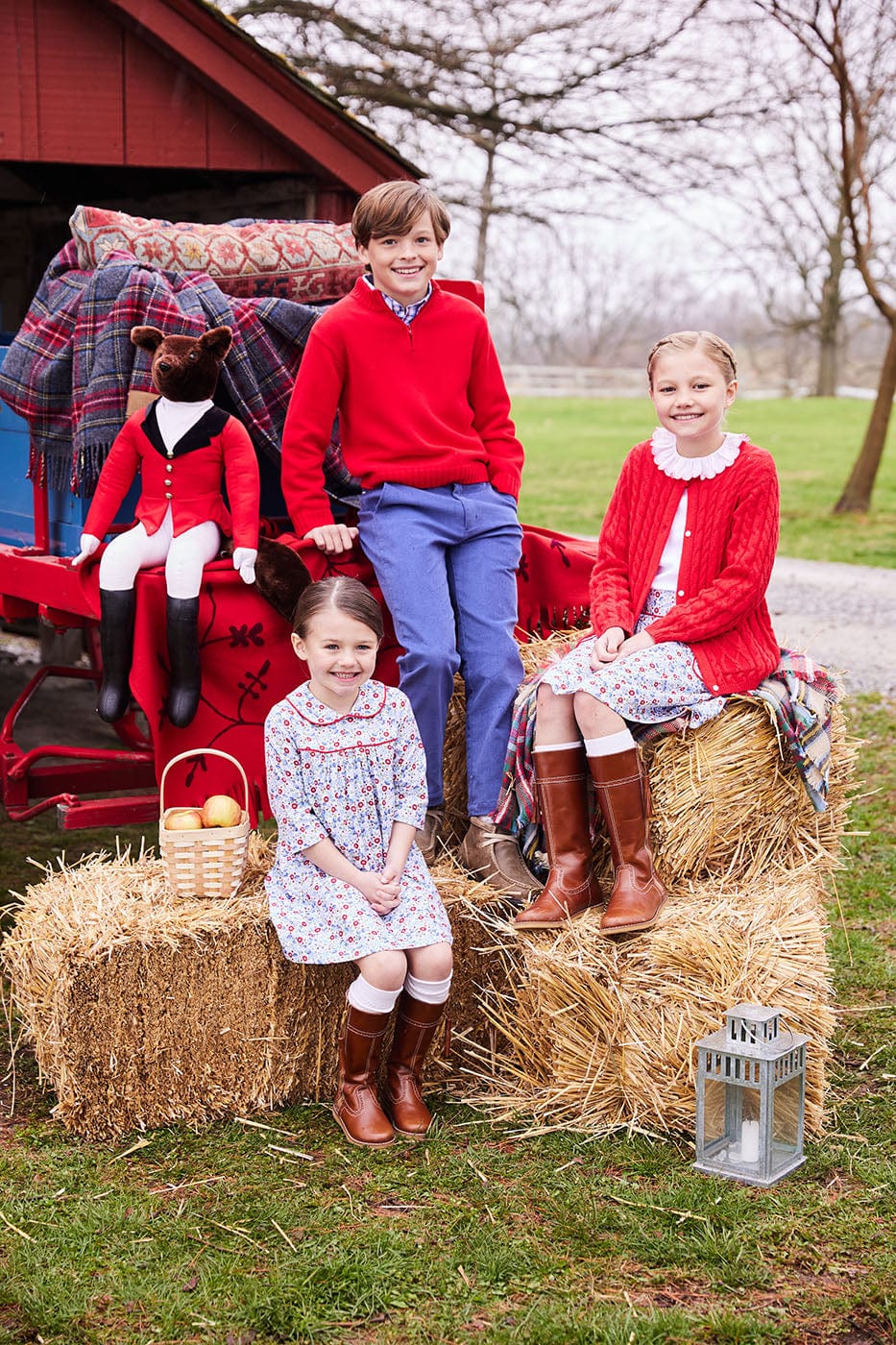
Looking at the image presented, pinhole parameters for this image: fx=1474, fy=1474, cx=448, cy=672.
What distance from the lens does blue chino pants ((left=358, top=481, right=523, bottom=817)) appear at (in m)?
4.07

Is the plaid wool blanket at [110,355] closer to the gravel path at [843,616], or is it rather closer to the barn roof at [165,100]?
the barn roof at [165,100]

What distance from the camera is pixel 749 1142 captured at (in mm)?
3273

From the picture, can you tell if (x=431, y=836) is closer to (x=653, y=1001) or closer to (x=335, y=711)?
(x=335, y=711)

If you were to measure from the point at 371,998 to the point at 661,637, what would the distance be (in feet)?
3.86

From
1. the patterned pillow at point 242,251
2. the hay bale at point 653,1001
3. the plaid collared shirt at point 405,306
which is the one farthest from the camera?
the patterned pillow at point 242,251

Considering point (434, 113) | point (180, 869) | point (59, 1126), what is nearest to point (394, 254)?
point (180, 869)

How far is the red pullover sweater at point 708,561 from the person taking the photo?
12.3 ft

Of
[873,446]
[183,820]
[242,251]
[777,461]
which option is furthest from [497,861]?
[777,461]

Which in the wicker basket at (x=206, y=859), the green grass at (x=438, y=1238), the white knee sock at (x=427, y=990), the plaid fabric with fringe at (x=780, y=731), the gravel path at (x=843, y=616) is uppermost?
the plaid fabric with fringe at (x=780, y=731)

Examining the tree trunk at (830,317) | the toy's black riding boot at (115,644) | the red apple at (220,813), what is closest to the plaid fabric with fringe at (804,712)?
the red apple at (220,813)

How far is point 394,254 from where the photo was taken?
13.6 ft

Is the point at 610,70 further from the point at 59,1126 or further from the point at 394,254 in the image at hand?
the point at 59,1126

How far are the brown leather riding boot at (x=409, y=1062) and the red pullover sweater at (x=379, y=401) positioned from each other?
1494 millimetres

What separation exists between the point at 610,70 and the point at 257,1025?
24.6 ft
